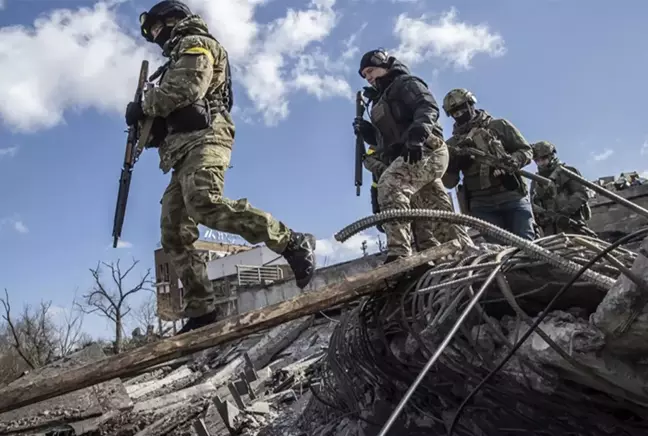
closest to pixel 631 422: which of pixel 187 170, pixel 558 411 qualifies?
pixel 558 411

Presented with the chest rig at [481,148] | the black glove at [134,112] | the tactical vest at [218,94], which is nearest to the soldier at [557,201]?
the chest rig at [481,148]

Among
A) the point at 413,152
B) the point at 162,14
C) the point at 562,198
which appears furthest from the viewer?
the point at 562,198

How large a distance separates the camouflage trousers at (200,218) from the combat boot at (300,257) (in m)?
0.05

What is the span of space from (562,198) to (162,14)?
16.4ft

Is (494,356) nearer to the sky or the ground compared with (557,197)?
nearer to the ground

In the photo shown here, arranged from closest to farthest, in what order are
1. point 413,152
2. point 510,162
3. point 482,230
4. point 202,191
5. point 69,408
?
1. point 482,230
2. point 202,191
3. point 413,152
4. point 69,408
5. point 510,162

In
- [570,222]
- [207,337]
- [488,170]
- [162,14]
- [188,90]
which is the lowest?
[207,337]

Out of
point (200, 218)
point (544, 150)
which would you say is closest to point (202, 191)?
point (200, 218)

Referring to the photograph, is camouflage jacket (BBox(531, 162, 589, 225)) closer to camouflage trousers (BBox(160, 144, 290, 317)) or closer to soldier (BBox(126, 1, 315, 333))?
soldier (BBox(126, 1, 315, 333))

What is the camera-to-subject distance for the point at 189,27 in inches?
123

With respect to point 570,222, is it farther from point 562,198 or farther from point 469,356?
point 469,356

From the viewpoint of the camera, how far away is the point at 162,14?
127 inches

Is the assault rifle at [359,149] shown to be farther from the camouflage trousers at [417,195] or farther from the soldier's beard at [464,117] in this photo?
the camouflage trousers at [417,195]

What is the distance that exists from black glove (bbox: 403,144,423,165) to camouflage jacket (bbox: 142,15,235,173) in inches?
43.9
